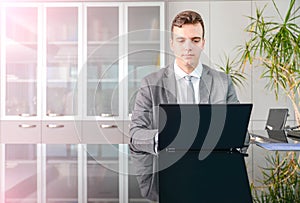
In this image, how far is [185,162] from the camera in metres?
1.34

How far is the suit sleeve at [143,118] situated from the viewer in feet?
6.38

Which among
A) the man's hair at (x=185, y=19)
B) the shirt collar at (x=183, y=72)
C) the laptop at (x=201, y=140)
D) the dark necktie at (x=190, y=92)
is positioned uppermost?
the man's hair at (x=185, y=19)

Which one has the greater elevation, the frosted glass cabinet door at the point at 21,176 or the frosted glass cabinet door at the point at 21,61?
the frosted glass cabinet door at the point at 21,61

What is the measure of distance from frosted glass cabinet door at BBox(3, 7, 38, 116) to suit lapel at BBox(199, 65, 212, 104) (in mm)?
2387

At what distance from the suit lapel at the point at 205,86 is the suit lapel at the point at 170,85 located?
0.44 feet

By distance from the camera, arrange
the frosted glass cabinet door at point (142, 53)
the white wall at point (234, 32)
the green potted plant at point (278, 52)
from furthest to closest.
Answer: the white wall at point (234, 32) → the green potted plant at point (278, 52) → the frosted glass cabinet door at point (142, 53)

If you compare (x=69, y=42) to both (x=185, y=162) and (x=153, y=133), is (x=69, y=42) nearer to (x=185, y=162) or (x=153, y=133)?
(x=153, y=133)

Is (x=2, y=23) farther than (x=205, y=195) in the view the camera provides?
Yes

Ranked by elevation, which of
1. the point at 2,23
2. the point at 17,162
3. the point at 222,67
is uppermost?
the point at 2,23

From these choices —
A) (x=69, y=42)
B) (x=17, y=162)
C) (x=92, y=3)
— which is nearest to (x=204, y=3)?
(x=92, y=3)

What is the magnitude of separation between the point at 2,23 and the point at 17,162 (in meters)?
2.81

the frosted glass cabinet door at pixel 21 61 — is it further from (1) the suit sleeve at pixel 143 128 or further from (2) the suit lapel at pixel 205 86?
(2) the suit lapel at pixel 205 86

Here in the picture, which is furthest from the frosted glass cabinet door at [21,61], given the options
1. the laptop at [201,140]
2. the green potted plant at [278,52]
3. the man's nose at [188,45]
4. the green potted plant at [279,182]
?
the green potted plant at [279,182]

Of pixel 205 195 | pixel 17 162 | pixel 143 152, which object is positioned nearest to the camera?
pixel 205 195
